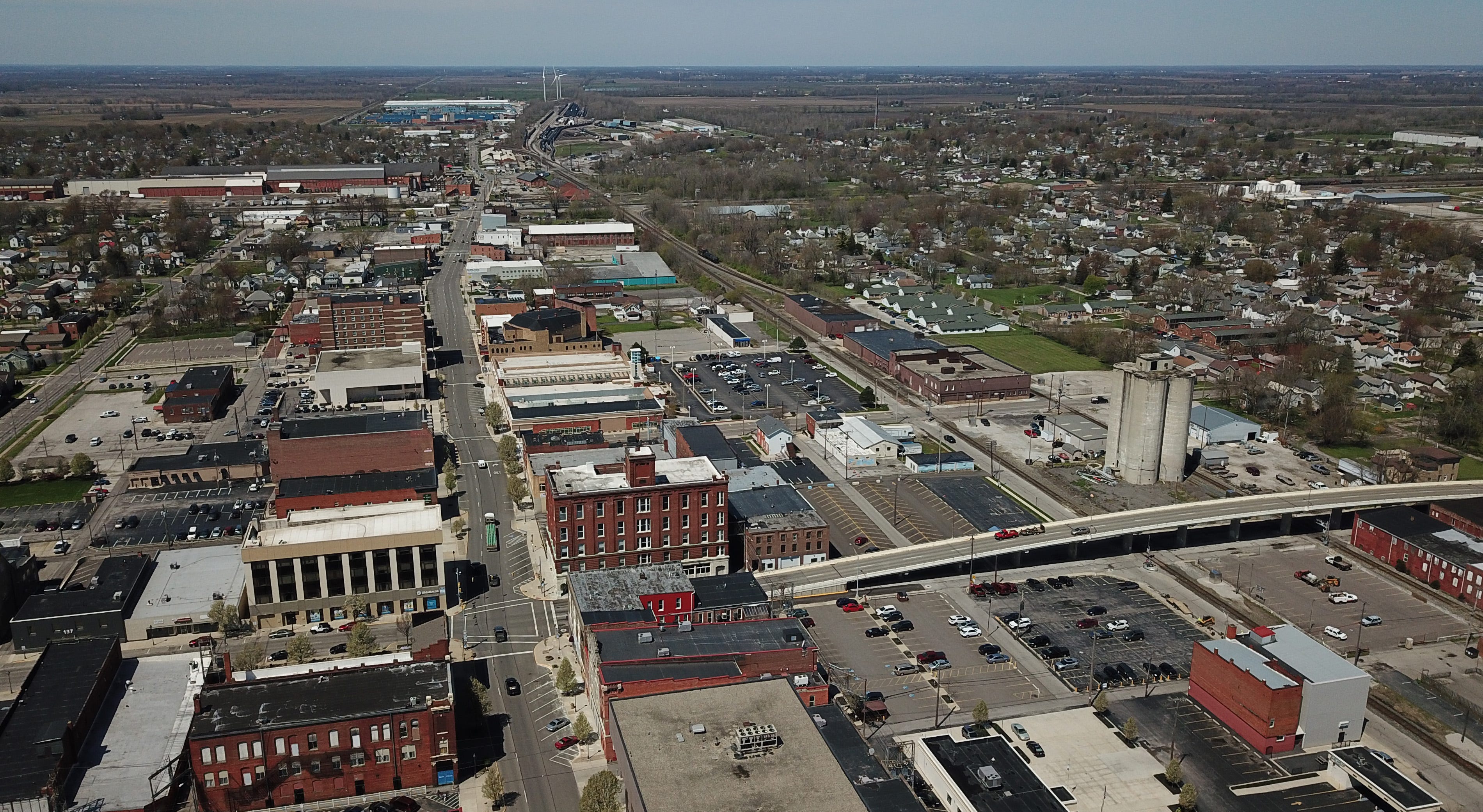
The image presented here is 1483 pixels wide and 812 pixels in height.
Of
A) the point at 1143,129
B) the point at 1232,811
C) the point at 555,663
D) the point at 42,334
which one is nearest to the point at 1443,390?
the point at 1232,811

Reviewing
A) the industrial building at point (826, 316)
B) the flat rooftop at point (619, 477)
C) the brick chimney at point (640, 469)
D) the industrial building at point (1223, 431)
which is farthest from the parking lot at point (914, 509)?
the industrial building at point (826, 316)

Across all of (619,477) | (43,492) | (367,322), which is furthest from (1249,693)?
(367,322)

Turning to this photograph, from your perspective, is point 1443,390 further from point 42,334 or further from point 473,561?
point 42,334

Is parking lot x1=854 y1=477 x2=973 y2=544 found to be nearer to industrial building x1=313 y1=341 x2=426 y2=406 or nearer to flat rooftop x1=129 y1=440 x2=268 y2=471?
industrial building x1=313 y1=341 x2=426 y2=406

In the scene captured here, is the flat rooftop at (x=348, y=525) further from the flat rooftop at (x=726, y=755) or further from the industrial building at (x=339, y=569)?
the flat rooftop at (x=726, y=755)

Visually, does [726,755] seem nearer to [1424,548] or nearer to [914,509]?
[914,509]
